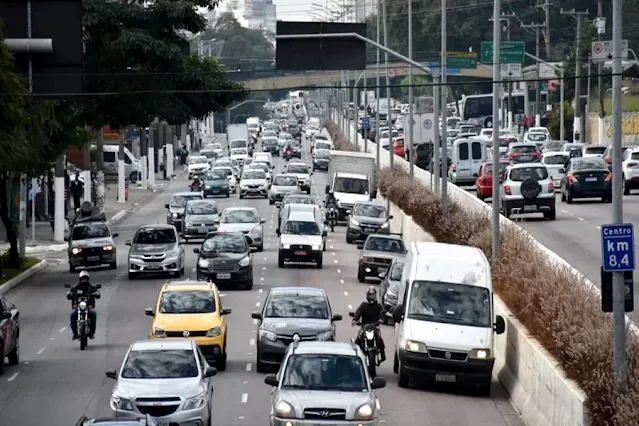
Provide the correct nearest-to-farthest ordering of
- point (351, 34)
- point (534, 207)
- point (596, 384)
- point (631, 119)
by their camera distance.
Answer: point (596, 384)
point (351, 34)
point (534, 207)
point (631, 119)

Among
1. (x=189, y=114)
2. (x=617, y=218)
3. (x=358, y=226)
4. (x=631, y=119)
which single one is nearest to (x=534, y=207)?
(x=358, y=226)

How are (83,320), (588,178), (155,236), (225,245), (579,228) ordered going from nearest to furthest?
(83,320)
(225,245)
(155,236)
(579,228)
(588,178)

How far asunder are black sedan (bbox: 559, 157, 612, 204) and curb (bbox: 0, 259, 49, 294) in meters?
20.2

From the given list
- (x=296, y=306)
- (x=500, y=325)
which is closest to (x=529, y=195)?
(x=296, y=306)

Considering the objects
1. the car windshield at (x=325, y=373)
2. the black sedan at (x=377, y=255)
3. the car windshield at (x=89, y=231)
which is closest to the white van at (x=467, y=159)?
the car windshield at (x=89, y=231)

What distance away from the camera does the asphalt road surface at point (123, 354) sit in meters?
24.9

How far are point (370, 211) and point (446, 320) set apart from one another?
1206 inches

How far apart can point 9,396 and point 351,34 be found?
14.4 meters

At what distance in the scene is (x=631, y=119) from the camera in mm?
97375

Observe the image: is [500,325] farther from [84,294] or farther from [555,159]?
[555,159]

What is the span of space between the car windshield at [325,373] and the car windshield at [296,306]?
6.85 metres

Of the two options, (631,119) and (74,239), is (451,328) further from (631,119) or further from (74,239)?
(631,119)

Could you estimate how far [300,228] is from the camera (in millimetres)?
49562

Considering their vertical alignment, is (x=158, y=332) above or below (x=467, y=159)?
below
